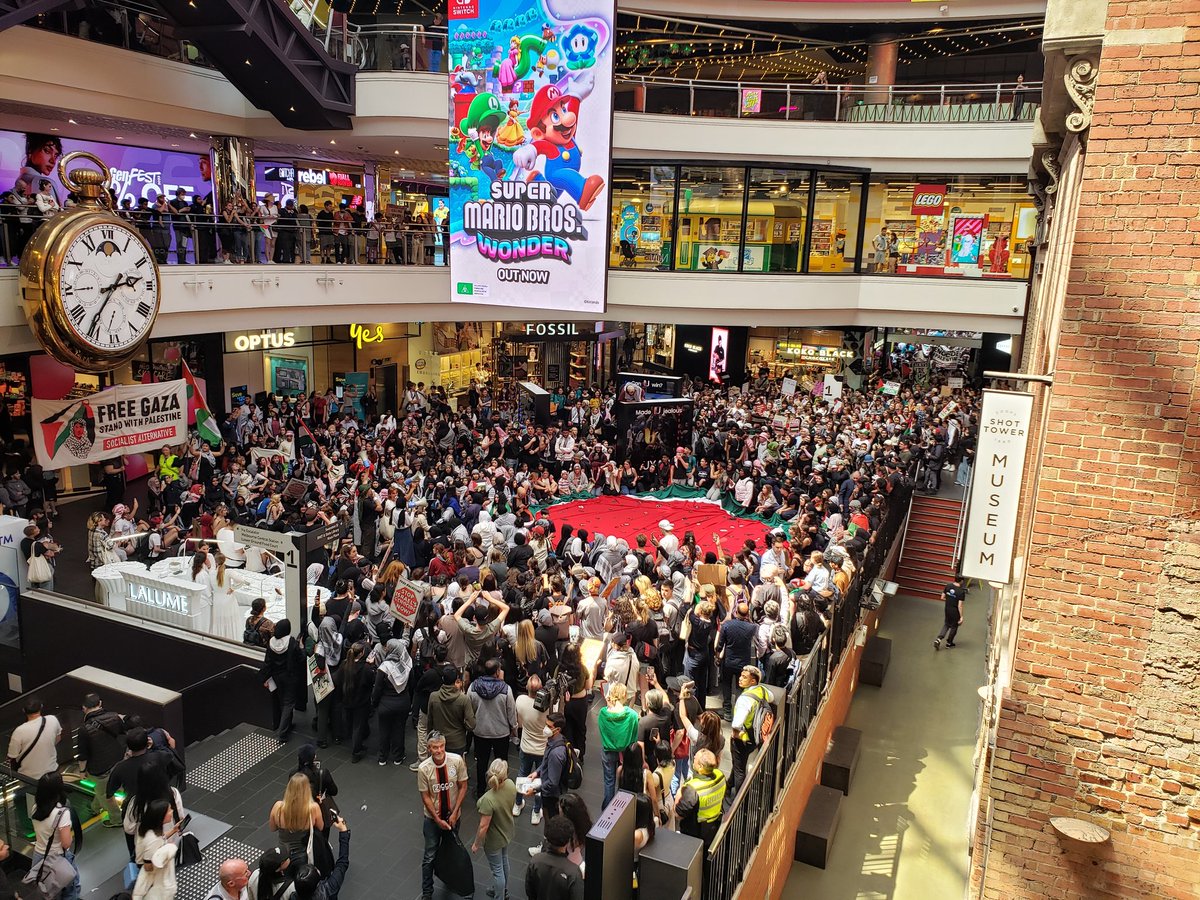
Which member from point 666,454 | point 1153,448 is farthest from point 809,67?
point 1153,448

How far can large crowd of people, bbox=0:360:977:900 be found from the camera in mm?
7324

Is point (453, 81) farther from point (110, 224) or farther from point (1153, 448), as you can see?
point (1153, 448)

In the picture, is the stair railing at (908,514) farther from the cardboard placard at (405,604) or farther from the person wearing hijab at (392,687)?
the person wearing hijab at (392,687)

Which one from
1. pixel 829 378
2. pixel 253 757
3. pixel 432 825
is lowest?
pixel 253 757

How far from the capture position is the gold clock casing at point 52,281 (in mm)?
12820

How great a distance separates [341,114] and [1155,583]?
1991 cm

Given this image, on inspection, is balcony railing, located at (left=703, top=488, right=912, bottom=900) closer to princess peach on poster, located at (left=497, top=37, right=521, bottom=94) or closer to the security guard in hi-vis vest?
the security guard in hi-vis vest

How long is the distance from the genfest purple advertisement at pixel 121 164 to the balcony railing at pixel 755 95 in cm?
414

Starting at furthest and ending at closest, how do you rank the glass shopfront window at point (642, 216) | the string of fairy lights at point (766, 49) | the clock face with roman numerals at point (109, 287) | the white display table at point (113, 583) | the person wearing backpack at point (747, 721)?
the string of fairy lights at point (766, 49) → the glass shopfront window at point (642, 216) → the clock face with roman numerals at point (109, 287) → the white display table at point (113, 583) → the person wearing backpack at point (747, 721)

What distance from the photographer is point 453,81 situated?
19.1 m

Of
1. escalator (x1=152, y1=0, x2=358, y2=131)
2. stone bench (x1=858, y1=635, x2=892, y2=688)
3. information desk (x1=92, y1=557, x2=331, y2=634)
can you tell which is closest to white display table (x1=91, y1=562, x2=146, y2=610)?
information desk (x1=92, y1=557, x2=331, y2=634)

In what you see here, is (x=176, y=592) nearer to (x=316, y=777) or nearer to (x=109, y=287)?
(x=316, y=777)

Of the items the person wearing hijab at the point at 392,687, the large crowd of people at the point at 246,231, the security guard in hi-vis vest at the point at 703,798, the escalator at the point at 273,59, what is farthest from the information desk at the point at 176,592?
the escalator at the point at 273,59

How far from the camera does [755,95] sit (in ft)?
74.7
